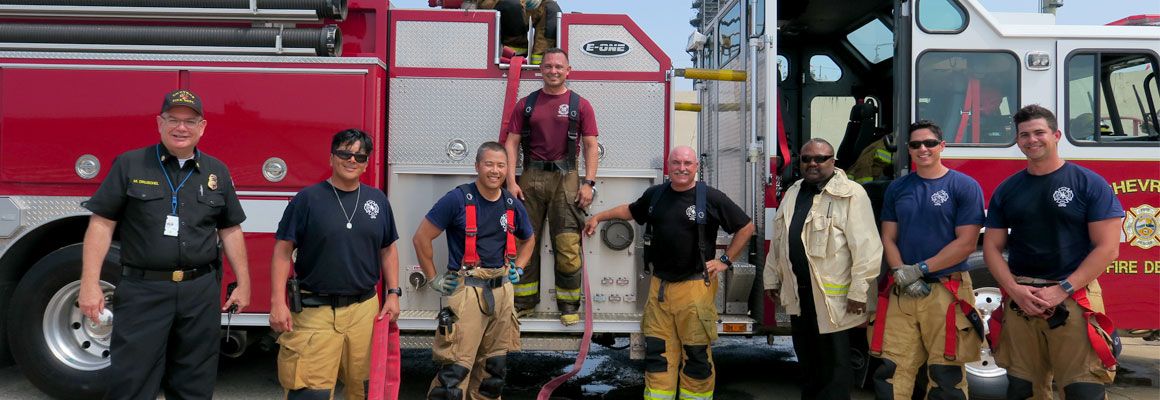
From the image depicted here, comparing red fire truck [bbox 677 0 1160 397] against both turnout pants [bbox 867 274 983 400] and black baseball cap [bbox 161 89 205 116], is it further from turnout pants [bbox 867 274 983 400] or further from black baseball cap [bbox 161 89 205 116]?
black baseball cap [bbox 161 89 205 116]

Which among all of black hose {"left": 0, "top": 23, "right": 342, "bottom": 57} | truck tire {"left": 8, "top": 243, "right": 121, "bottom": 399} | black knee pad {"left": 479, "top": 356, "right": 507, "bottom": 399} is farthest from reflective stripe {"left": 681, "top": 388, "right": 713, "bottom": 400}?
truck tire {"left": 8, "top": 243, "right": 121, "bottom": 399}

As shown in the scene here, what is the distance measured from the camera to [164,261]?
324 cm

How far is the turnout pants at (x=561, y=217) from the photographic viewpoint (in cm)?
471

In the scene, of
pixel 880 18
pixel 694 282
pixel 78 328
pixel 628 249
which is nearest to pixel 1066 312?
pixel 694 282

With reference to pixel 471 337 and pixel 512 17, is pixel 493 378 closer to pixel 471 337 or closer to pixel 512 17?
pixel 471 337

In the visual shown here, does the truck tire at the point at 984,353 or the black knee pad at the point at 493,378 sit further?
the truck tire at the point at 984,353

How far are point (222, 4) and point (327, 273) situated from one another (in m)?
2.37

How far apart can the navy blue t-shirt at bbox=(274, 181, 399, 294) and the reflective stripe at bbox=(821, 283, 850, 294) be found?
2.56 meters

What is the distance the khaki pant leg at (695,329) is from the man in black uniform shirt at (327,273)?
1.84m

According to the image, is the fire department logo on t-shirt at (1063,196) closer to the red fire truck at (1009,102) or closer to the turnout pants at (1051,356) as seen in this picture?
the turnout pants at (1051,356)

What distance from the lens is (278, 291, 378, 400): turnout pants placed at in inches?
135

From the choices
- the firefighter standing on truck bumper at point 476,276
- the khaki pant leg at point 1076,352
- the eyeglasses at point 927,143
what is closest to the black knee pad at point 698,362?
the firefighter standing on truck bumper at point 476,276

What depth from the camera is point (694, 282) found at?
4.31 m

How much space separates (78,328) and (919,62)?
19.8ft
